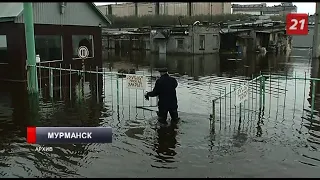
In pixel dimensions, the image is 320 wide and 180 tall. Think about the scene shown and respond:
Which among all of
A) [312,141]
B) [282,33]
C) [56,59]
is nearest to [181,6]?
[282,33]

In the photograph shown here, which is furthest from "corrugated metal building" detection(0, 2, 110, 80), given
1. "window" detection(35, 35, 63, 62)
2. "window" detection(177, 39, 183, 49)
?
"window" detection(177, 39, 183, 49)

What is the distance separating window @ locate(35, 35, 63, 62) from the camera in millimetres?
18747

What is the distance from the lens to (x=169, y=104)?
955cm

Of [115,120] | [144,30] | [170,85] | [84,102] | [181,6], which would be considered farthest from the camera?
[181,6]

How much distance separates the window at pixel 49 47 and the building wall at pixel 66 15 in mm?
813

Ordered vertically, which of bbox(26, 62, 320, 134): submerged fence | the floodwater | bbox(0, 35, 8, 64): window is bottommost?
the floodwater

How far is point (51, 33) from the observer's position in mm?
19219

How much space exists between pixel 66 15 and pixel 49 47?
81.6 inches

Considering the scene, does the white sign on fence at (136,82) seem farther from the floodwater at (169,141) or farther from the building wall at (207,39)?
the building wall at (207,39)

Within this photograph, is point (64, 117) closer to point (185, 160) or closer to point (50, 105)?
point (50, 105)

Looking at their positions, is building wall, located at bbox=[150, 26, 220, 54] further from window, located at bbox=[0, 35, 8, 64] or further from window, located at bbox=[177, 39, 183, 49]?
window, located at bbox=[0, 35, 8, 64]

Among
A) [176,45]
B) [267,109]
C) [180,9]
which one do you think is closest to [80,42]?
[267,109]

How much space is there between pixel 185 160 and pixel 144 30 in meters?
45.8
